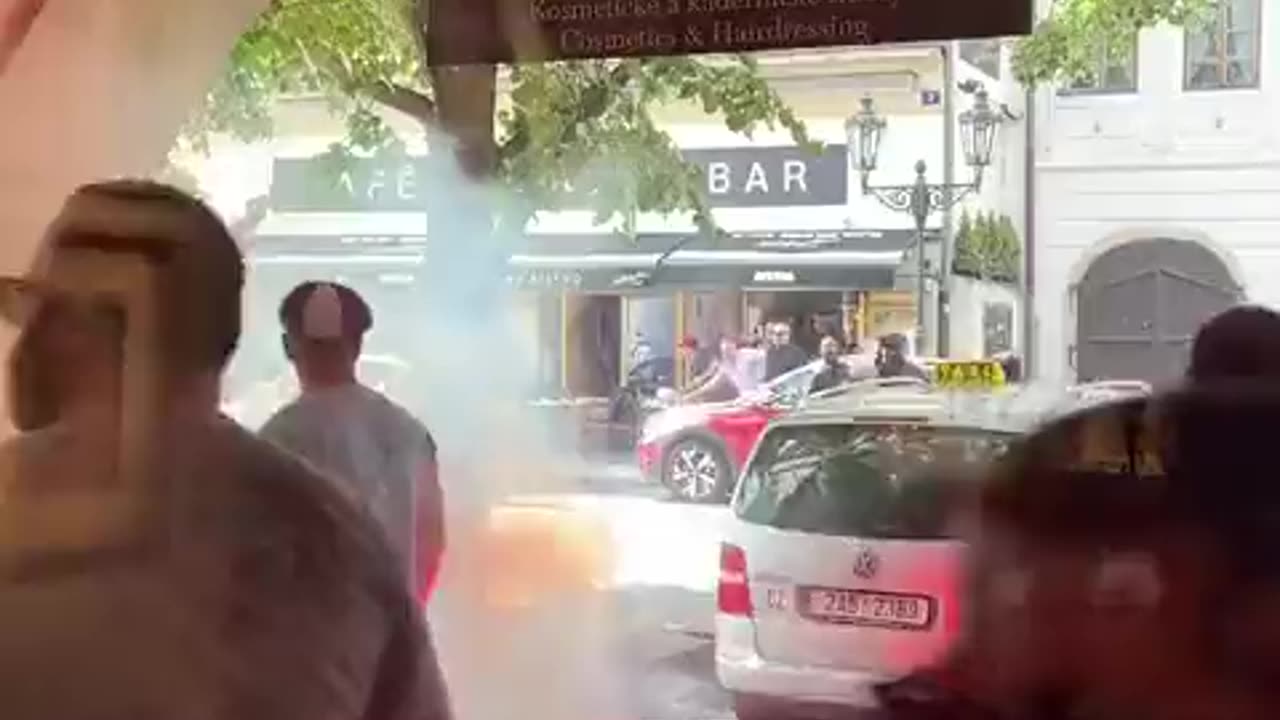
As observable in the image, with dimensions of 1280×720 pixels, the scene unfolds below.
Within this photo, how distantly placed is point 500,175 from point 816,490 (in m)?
0.49

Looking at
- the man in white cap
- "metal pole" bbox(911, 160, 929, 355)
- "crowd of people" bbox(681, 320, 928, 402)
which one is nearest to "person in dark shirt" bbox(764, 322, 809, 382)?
"crowd of people" bbox(681, 320, 928, 402)

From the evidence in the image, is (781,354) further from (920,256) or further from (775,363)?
(920,256)

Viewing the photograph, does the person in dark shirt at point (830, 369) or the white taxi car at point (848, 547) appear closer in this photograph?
the white taxi car at point (848, 547)

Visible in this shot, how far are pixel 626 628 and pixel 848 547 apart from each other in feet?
1.09

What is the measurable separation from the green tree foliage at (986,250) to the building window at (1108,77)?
0.12m

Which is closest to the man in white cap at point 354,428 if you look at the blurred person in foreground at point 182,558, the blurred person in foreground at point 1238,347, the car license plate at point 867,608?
the blurred person in foreground at point 182,558

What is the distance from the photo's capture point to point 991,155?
1.38 metres

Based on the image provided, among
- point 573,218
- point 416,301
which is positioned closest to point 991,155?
point 573,218

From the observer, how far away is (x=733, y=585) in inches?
56.9

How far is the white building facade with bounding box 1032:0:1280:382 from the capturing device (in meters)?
1.26

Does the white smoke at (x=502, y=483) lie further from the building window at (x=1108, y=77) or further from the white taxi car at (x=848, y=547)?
the building window at (x=1108, y=77)

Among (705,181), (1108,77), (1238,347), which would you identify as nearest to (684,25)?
(705,181)

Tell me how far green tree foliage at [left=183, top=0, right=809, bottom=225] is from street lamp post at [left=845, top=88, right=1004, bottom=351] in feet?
0.43

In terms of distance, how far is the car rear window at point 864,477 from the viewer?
1.24 m
